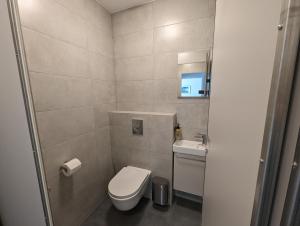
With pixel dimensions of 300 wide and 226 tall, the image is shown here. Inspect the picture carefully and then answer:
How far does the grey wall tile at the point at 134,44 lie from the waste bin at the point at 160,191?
155 cm

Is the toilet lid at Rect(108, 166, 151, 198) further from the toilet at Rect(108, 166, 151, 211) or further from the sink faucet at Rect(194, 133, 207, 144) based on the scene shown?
the sink faucet at Rect(194, 133, 207, 144)

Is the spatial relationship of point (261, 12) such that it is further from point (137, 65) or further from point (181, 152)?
point (137, 65)

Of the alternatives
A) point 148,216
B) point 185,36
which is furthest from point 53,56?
point 148,216

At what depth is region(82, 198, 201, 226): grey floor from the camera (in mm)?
1382

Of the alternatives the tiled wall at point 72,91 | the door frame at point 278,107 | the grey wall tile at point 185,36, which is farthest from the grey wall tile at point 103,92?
the door frame at point 278,107

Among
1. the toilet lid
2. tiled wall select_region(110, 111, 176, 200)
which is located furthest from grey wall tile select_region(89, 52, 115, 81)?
the toilet lid

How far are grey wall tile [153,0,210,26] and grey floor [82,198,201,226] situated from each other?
2.16 metres

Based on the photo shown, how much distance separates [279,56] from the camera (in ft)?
0.83

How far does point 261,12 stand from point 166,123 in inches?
46.2

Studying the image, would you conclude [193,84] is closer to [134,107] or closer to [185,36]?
[185,36]

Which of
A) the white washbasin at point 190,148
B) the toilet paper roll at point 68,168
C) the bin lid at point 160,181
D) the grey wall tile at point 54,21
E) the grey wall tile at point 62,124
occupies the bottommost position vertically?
the bin lid at point 160,181

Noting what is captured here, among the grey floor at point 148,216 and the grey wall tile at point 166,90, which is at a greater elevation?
the grey wall tile at point 166,90

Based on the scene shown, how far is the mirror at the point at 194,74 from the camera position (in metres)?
1.39

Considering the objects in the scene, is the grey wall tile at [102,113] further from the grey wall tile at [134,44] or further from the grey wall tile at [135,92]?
the grey wall tile at [134,44]
